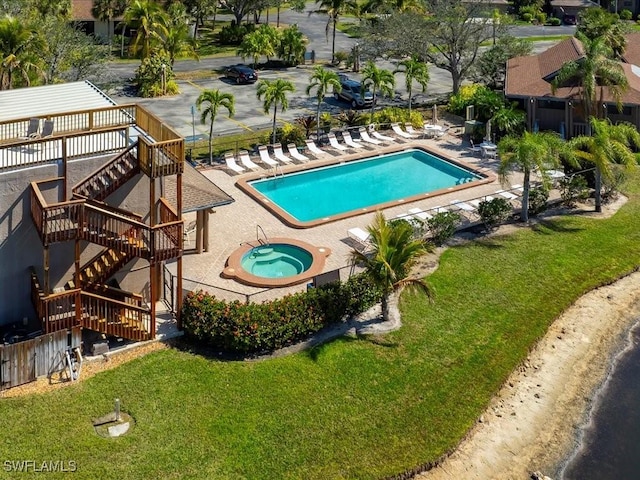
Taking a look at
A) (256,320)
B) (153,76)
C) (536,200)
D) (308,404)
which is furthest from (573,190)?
(153,76)

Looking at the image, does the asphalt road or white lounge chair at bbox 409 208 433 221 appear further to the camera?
the asphalt road

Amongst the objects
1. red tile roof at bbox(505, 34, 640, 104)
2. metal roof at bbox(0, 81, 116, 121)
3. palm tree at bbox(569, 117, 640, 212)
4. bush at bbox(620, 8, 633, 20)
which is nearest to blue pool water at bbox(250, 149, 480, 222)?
palm tree at bbox(569, 117, 640, 212)

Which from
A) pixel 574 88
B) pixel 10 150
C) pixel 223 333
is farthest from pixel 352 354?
pixel 574 88

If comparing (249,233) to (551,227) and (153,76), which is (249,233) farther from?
(153,76)

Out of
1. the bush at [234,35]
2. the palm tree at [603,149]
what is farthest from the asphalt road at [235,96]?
the palm tree at [603,149]

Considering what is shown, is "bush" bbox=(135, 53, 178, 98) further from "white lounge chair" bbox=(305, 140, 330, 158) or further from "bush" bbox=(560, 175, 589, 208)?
"bush" bbox=(560, 175, 589, 208)

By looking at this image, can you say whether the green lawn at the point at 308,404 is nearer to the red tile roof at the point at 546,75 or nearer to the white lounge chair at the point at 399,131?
the white lounge chair at the point at 399,131

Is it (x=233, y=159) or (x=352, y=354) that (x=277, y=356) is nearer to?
(x=352, y=354)

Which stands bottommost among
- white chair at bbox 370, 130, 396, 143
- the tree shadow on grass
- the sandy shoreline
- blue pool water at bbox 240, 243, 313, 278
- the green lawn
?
the sandy shoreline
